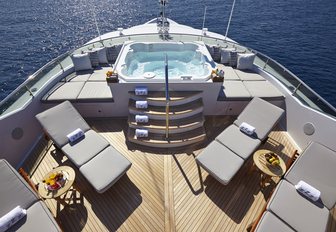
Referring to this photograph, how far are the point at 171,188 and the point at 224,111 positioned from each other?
14.0 feet

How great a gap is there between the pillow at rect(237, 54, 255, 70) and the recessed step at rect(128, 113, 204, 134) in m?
3.92

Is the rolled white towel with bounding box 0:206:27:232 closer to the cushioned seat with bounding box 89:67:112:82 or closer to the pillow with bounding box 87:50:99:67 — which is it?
the cushioned seat with bounding box 89:67:112:82

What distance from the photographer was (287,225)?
14.7ft

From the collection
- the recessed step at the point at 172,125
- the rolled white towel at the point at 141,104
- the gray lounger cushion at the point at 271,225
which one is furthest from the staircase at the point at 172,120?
the gray lounger cushion at the point at 271,225

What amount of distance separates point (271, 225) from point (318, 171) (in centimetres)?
218

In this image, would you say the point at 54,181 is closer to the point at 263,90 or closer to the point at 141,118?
the point at 141,118

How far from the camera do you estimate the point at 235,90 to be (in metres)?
8.31

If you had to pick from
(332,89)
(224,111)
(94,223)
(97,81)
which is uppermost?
(97,81)

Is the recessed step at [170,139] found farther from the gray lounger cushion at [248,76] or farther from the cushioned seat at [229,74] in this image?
the gray lounger cushion at [248,76]

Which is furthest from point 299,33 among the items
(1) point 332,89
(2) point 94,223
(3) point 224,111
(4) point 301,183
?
(2) point 94,223

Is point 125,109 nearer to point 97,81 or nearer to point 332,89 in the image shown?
point 97,81

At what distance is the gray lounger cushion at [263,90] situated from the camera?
8.03 m

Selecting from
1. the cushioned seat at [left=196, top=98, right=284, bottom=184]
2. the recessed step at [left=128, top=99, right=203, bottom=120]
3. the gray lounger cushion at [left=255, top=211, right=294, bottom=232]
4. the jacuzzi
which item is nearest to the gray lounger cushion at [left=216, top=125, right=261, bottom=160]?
the cushioned seat at [left=196, top=98, right=284, bottom=184]

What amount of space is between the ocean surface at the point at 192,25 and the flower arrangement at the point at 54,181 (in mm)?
12421
